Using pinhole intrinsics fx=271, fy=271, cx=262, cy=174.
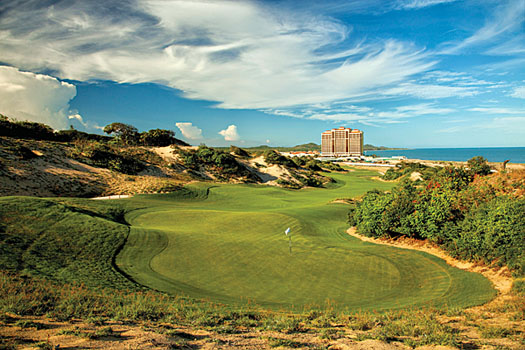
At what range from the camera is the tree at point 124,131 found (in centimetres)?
5831

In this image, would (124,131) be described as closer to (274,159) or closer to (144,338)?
(274,159)

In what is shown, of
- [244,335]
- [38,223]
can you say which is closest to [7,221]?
[38,223]

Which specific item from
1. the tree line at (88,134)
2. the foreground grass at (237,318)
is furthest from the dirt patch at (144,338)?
the tree line at (88,134)

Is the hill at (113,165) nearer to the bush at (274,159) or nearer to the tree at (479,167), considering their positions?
the bush at (274,159)

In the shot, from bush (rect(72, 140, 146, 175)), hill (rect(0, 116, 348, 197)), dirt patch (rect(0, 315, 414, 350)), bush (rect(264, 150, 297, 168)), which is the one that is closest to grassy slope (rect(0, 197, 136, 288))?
dirt patch (rect(0, 315, 414, 350))

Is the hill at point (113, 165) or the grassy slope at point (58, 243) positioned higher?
the hill at point (113, 165)

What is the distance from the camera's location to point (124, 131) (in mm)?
59312

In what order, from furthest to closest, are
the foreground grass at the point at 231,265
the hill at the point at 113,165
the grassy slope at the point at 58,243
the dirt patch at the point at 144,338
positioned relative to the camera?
1. the hill at the point at 113,165
2. the grassy slope at the point at 58,243
3. the foreground grass at the point at 231,265
4. the dirt patch at the point at 144,338

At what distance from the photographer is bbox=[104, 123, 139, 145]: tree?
191 ft

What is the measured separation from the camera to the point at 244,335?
21.0 feet

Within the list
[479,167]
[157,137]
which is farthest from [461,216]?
[157,137]

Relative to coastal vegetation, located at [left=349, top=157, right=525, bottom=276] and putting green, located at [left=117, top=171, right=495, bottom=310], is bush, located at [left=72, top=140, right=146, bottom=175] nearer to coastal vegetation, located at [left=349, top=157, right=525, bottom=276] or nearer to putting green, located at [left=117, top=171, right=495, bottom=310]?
putting green, located at [left=117, top=171, right=495, bottom=310]

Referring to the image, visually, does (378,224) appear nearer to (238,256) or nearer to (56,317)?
(238,256)

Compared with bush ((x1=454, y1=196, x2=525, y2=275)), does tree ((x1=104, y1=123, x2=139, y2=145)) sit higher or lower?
higher
